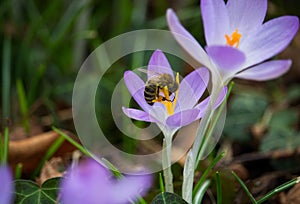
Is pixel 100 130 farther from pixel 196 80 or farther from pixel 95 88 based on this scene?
pixel 196 80

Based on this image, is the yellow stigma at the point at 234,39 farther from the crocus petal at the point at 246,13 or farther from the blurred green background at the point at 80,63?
the blurred green background at the point at 80,63

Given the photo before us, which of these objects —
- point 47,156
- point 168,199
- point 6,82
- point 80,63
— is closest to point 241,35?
point 168,199

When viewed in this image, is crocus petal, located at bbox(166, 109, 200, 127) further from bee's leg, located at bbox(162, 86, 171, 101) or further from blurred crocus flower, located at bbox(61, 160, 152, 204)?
blurred crocus flower, located at bbox(61, 160, 152, 204)

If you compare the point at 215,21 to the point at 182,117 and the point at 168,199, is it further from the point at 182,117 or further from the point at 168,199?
the point at 168,199

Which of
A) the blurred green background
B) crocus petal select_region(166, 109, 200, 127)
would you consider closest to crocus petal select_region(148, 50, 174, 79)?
crocus petal select_region(166, 109, 200, 127)

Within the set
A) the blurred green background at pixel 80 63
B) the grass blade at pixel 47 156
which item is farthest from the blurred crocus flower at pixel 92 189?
the blurred green background at pixel 80 63

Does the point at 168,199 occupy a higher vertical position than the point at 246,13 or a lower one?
lower

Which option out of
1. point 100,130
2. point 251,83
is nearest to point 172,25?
point 100,130
